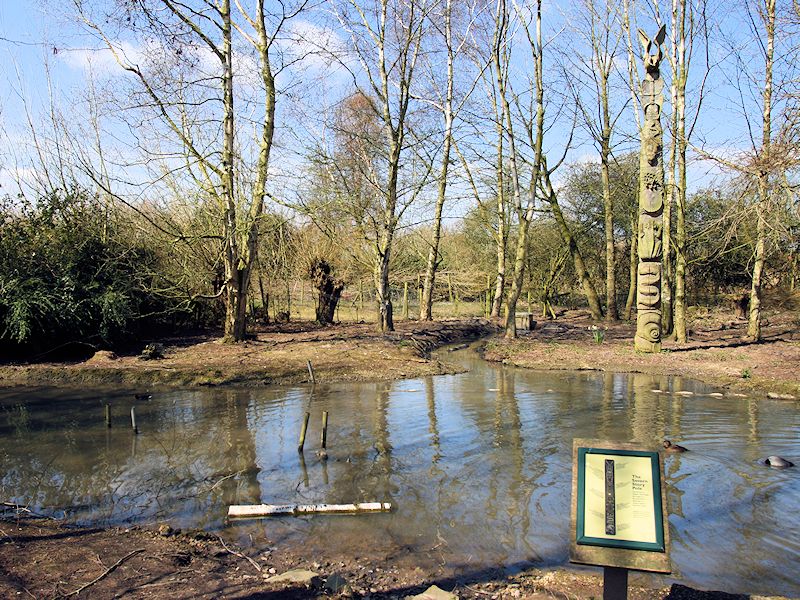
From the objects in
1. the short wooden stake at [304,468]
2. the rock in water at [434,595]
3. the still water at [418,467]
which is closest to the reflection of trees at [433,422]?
the still water at [418,467]

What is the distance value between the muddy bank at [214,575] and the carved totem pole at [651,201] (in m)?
13.2

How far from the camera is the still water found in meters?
5.89

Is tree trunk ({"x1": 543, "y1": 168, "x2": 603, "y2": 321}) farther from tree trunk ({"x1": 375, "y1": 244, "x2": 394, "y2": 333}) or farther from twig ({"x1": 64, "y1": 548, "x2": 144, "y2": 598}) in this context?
twig ({"x1": 64, "y1": 548, "x2": 144, "y2": 598})

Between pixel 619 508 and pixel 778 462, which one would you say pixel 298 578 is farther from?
pixel 778 462

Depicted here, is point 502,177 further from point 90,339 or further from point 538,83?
point 90,339

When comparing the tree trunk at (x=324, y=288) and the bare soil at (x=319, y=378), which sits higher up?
the tree trunk at (x=324, y=288)

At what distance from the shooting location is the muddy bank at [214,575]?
4520 mm

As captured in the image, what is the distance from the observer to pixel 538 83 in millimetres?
20641

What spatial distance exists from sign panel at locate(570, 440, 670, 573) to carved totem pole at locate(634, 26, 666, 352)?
14417 millimetres

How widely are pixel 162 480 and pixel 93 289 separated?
1086cm

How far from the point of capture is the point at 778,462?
26.8 ft

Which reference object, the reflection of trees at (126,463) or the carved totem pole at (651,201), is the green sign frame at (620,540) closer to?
the reflection of trees at (126,463)

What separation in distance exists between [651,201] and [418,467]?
1194cm

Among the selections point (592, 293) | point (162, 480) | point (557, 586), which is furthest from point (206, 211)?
point (592, 293)
